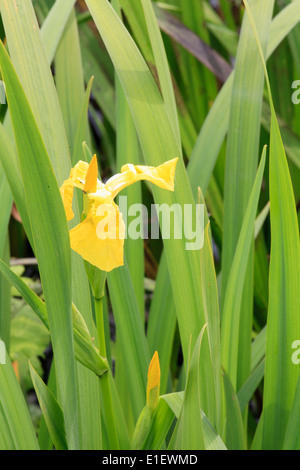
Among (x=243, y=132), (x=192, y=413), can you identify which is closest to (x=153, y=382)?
(x=192, y=413)

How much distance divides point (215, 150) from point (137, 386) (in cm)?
28

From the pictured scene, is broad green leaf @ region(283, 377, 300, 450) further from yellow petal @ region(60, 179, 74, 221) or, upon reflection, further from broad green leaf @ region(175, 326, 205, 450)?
yellow petal @ region(60, 179, 74, 221)

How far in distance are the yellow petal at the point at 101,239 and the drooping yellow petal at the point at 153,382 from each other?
78 millimetres

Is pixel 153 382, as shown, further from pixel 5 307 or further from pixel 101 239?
pixel 5 307

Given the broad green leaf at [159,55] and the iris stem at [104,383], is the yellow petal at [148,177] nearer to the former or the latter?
the iris stem at [104,383]

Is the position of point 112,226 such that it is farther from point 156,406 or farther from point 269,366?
point 269,366

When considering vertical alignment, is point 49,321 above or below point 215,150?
below

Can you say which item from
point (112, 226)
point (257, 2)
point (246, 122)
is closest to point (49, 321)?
point (112, 226)

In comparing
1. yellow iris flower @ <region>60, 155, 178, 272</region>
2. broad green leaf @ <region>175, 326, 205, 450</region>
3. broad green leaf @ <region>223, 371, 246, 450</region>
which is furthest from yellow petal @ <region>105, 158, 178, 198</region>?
broad green leaf @ <region>223, 371, 246, 450</region>

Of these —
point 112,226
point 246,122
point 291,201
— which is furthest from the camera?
point 246,122

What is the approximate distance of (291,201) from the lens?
46cm

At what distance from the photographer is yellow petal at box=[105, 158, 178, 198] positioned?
344 mm

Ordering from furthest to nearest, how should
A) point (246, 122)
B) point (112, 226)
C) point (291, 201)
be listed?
1. point (246, 122)
2. point (291, 201)
3. point (112, 226)
